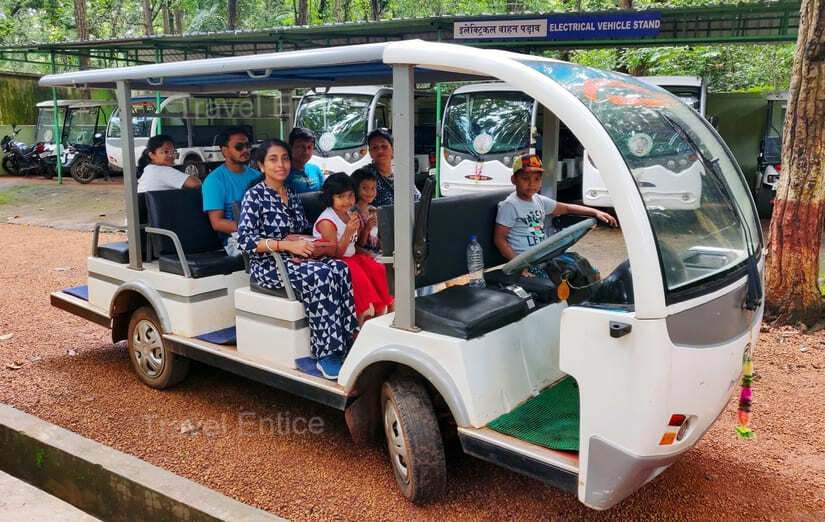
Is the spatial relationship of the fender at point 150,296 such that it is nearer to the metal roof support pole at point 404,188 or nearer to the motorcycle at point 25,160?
the metal roof support pole at point 404,188

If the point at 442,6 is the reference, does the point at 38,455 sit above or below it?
below

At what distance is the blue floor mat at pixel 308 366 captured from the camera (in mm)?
3766

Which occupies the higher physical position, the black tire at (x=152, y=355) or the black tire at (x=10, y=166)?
the black tire at (x=10, y=166)

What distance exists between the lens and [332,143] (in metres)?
12.7

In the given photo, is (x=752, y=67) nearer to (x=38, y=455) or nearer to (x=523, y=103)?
(x=523, y=103)

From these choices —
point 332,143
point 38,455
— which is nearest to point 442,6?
point 332,143

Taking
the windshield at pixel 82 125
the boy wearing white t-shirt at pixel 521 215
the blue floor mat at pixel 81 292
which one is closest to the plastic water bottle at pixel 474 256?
the boy wearing white t-shirt at pixel 521 215

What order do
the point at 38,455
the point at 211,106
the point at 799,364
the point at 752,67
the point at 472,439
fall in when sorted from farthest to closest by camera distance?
1. the point at 752,67
2. the point at 211,106
3. the point at 799,364
4. the point at 38,455
5. the point at 472,439

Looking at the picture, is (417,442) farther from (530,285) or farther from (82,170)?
(82,170)

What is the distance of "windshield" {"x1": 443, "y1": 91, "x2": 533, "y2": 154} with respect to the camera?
11.3 metres

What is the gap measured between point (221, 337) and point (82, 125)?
16.5 meters

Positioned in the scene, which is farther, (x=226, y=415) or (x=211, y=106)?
(x=211, y=106)

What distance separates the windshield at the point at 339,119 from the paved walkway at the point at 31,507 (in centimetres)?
978

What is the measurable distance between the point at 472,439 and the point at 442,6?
24.2 metres
